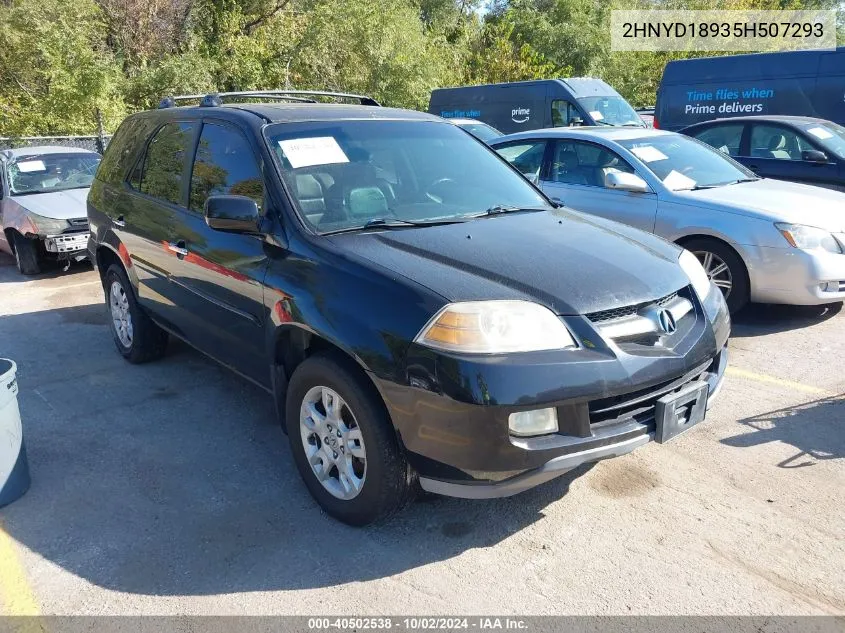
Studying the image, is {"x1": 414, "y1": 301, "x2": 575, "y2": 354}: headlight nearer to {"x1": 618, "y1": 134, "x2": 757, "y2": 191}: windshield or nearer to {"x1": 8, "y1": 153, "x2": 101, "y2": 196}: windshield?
{"x1": 618, "y1": 134, "x2": 757, "y2": 191}: windshield

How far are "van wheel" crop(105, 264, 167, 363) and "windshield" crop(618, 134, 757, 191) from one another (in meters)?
4.48

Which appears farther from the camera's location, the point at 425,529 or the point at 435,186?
the point at 435,186

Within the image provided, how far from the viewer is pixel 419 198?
12.4 feet

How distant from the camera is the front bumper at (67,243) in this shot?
330 inches

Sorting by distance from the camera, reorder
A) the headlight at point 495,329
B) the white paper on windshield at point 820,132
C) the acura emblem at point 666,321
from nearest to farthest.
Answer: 1. the headlight at point 495,329
2. the acura emblem at point 666,321
3. the white paper on windshield at point 820,132

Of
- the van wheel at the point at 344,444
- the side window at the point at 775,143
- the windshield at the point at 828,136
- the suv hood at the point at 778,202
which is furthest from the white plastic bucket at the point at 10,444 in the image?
the windshield at the point at 828,136

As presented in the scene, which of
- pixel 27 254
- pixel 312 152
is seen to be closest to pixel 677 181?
pixel 312 152

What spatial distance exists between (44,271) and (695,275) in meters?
8.44

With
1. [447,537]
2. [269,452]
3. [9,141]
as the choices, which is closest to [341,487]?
[447,537]

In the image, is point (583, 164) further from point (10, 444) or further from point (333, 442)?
point (10, 444)

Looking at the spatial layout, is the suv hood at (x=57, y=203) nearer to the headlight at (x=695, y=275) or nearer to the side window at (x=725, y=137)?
the headlight at (x=695, y=275)

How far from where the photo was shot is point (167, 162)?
460 cm

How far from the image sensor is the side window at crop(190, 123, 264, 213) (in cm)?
371

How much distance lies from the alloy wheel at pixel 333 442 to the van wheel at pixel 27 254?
697 centimetres
